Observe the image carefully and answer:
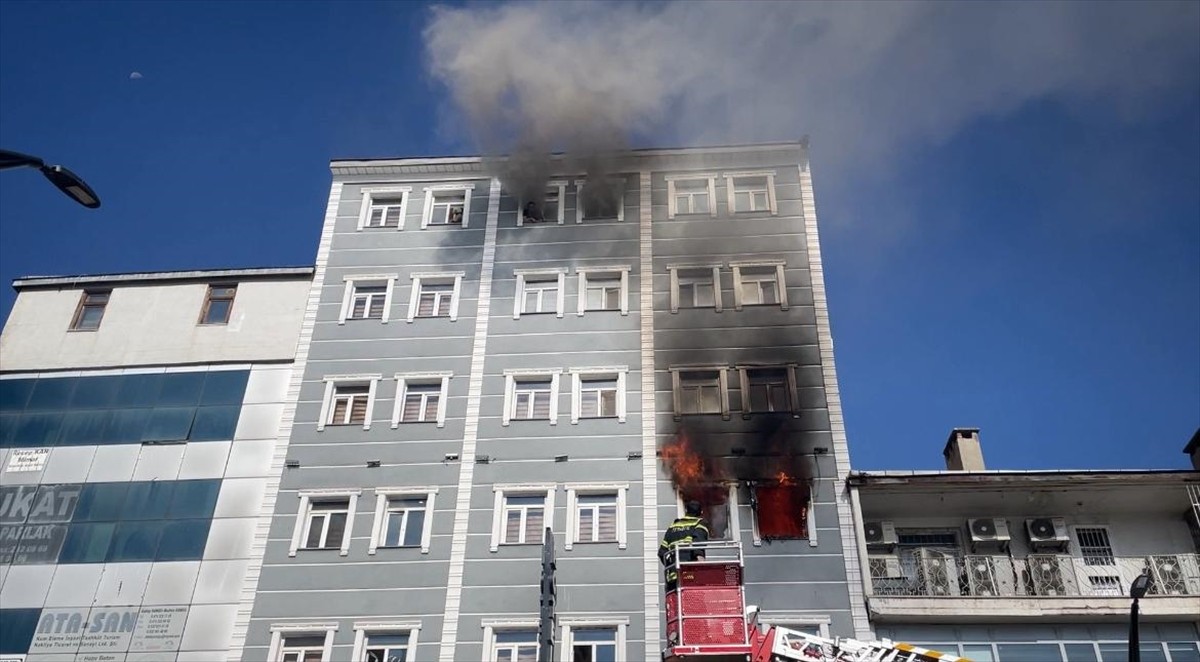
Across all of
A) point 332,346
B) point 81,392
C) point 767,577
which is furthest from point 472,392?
point 81,392

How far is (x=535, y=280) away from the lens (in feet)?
99.2

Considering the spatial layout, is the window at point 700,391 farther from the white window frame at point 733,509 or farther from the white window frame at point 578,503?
the white window frame at point 578,503

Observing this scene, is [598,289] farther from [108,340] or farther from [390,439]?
[108,340]

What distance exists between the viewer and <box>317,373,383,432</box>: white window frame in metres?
28.0

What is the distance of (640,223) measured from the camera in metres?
30.8

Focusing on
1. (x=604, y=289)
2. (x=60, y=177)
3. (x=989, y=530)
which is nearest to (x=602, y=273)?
(x=604, y=289)

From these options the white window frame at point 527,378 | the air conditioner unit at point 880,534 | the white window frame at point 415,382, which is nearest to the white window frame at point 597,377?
the white window frame at point 527,378

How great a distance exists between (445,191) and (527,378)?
738 centimetres

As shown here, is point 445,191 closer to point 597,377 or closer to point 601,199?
point 601,199

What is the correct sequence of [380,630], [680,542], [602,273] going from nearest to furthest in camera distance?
[680,542] → [380,630] → [602,273]

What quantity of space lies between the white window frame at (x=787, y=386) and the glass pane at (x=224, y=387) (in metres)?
13.5

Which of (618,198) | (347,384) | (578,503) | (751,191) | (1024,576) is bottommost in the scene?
(1024,576)

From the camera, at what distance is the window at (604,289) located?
96.4 ft

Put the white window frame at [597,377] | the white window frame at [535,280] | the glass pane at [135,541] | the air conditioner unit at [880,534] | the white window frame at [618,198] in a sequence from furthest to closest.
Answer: the white window frame at [618,198] < the white window frame at [535,280] < the white window frame at [597,377] < the air conditioner unit at [880,534] < the glass pane at [135,541]
